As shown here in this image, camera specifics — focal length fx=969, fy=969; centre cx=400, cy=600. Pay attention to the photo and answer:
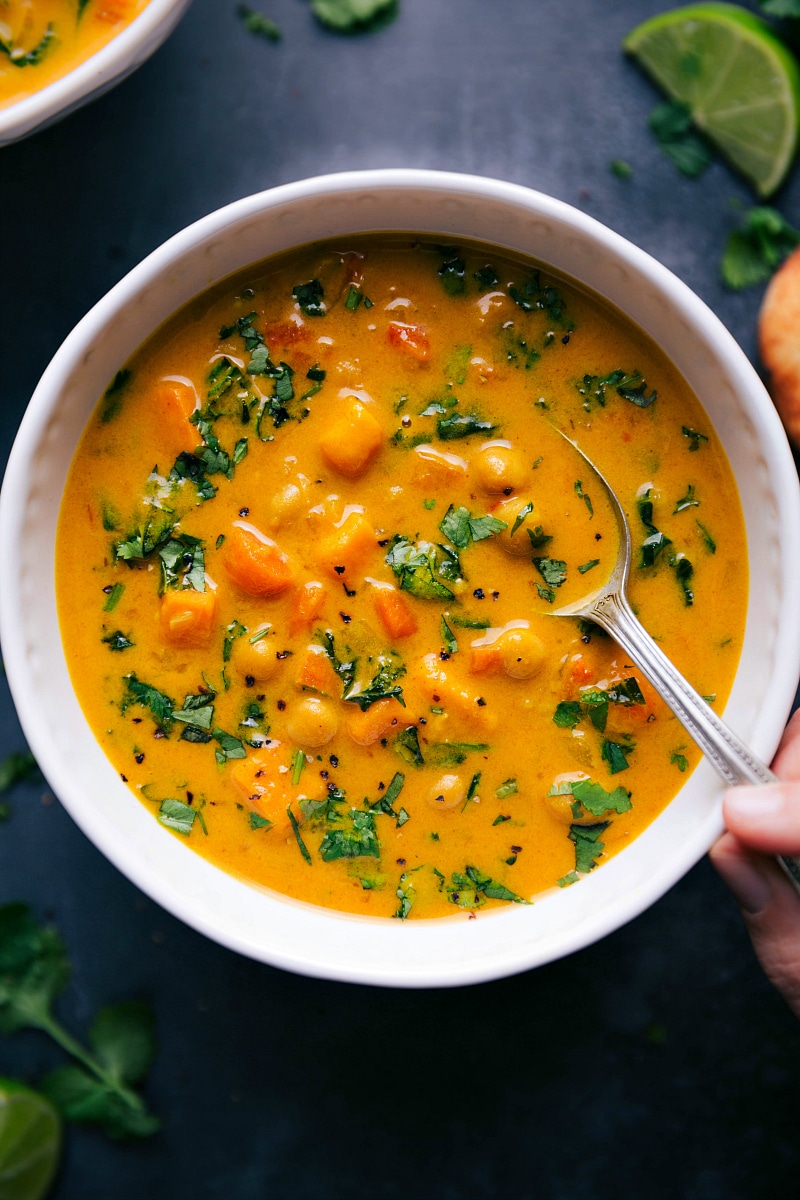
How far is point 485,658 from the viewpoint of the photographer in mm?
2768

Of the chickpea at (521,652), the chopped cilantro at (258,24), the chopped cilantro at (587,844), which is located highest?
the chopped cilantro at (258,24)

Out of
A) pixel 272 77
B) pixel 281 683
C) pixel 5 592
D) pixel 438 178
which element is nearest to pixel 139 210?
pixel 272 77

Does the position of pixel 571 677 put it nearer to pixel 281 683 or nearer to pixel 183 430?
pixel 281 683

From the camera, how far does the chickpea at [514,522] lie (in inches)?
108

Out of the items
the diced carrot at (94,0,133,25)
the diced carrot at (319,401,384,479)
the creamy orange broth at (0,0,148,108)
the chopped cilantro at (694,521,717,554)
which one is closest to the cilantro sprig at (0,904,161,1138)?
the diced carrot at (319,401,384,479)

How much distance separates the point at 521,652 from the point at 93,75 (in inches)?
78.0

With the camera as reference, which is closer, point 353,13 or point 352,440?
point 352,440

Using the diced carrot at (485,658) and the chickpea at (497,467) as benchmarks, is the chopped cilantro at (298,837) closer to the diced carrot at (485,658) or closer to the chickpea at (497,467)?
the diced carrot at (485,658)

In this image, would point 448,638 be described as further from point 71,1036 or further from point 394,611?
point 71,1036

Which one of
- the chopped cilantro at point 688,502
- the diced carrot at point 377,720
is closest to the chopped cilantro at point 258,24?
the chopped cilantro at point 688,502

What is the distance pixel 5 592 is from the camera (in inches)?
102

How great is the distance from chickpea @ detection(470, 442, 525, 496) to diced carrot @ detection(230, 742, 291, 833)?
0.97m

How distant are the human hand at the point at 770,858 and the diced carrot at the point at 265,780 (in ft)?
3.96

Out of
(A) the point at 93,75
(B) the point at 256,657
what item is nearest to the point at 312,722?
(B) the point at 256,657
